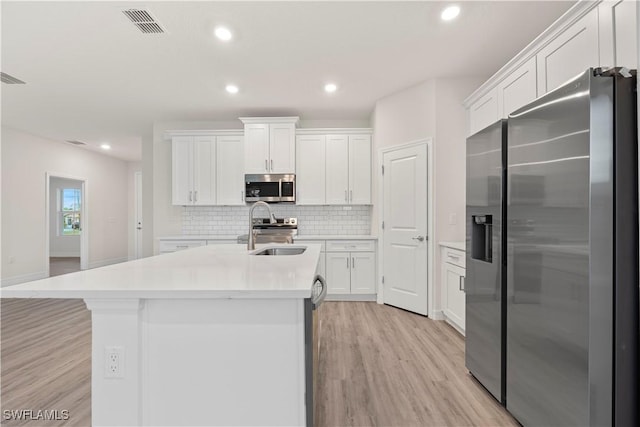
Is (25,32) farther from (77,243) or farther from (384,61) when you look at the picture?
(77,243)

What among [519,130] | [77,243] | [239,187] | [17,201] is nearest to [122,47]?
[239,187]

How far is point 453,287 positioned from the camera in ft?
10.3

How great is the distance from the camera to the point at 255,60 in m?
3.11

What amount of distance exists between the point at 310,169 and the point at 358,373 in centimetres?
301

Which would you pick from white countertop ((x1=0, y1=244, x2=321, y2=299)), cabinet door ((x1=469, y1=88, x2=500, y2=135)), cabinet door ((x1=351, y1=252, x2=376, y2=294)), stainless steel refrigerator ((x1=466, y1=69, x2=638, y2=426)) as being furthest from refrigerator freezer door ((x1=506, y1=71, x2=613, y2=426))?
cabinet door ((x1=351, y1=252, x2=376, y2=294))

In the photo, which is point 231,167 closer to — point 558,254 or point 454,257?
point 454,257

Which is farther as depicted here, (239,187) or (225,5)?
(239,187)

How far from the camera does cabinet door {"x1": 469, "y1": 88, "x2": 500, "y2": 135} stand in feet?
9.37

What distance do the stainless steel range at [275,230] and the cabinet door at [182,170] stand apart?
3.71 ft

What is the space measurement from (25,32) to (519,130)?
3888mm

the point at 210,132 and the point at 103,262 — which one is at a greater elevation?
the point at 210,132

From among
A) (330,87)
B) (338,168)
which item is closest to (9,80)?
(330,87)

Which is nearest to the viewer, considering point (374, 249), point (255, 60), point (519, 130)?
point (519, 130)

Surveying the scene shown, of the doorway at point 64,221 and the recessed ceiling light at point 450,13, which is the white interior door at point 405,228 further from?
the doorway at point 64,221
